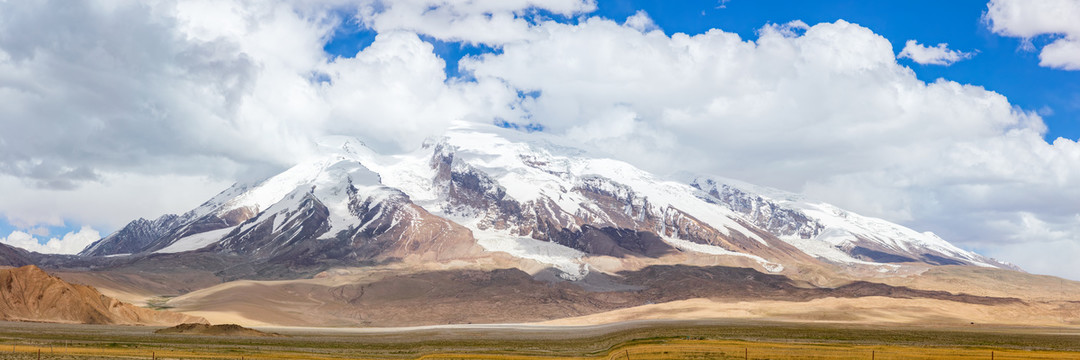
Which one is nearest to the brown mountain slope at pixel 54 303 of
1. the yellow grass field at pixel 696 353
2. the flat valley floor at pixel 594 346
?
the flat valley floor at pixel 594 346

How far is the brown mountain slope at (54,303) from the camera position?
459 feet

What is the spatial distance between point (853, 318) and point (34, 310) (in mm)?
131918

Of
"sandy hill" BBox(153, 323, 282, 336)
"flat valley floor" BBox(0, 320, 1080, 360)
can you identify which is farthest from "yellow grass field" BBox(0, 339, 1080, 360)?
"sandy hill" BBox(153, 323, 282, 336)

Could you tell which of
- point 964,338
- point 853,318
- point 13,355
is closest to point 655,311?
point 853,318

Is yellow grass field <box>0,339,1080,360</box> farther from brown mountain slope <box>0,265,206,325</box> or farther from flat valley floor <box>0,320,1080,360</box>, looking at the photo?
brown mountain slope <box>0,265,206,325</box>

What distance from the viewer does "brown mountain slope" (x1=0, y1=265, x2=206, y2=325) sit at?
5512 inches

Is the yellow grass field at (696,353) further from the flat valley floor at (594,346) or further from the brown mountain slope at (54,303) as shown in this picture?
the brown mountain slope at (54,303)

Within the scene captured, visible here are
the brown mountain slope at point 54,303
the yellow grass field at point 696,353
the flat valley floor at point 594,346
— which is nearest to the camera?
the yellow grass field at point 696,353

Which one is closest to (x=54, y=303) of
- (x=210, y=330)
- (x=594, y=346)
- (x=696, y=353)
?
(x=210, y=330)

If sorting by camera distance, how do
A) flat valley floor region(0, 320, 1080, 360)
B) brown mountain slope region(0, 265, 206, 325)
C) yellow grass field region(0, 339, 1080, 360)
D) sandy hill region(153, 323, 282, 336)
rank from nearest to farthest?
yellow grass field region(0, 339, 1080, 360) < flat valley floor region(0, 320, 1080, 360) < sandy hill region(153, 323, 282, 336) < brown mountain slope region(0, 265, 206, 325)

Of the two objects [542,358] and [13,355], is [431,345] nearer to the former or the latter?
[542,358]

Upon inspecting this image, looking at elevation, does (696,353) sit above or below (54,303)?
above

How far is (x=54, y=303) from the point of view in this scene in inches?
5640

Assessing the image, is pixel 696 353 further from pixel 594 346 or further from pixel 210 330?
pixel 210 330
